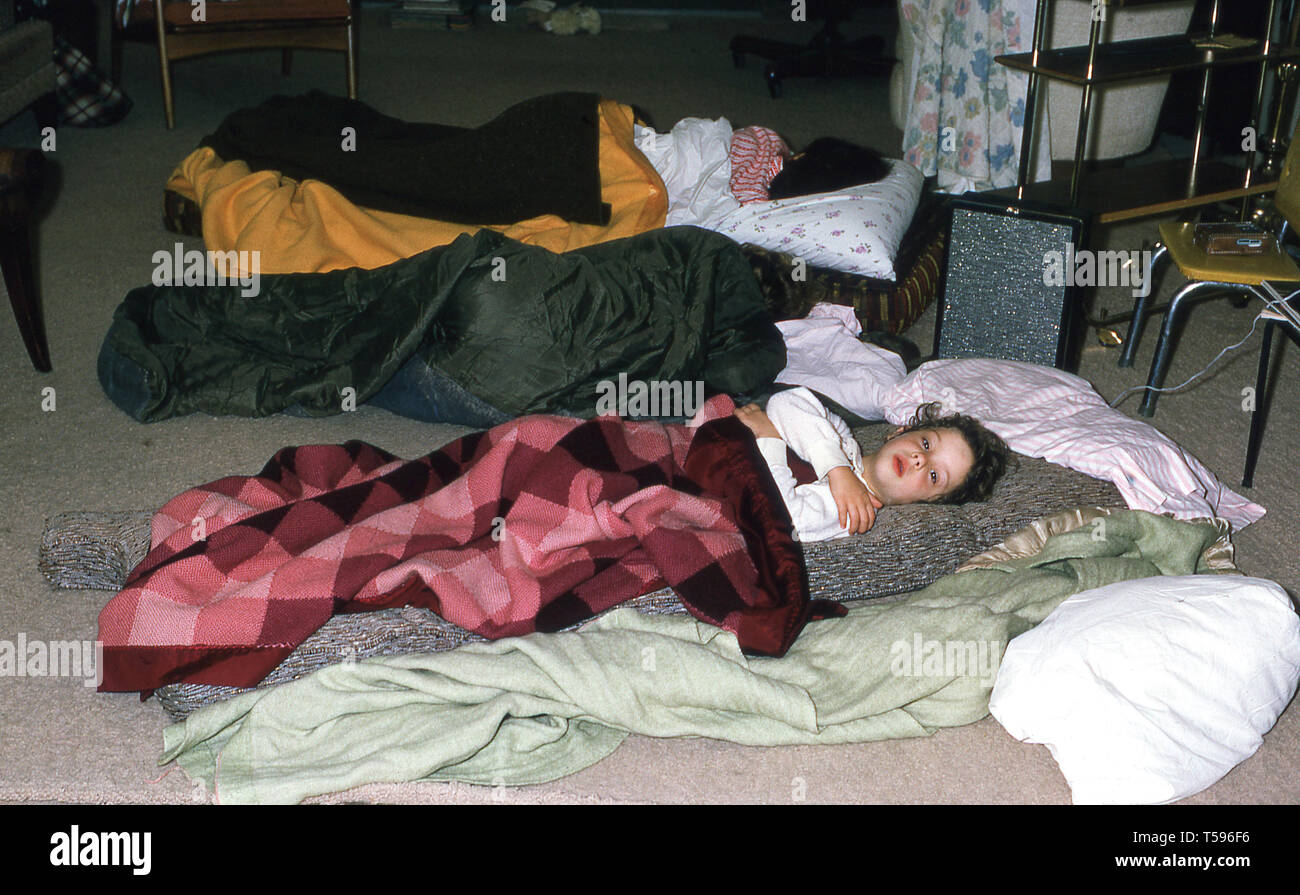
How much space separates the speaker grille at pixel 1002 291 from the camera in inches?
91.5

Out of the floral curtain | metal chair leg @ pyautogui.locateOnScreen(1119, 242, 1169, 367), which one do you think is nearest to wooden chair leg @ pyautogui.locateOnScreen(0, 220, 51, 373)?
metal chair leg @ pyautogui.locateOnScreen(1119, 242, 1169, 367)

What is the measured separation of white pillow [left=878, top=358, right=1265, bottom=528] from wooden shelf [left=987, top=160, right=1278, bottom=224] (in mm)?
466

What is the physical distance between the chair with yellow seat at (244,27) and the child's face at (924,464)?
2.96 m

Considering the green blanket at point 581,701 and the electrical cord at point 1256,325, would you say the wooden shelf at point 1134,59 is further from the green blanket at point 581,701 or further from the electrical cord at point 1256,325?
the green blanket at point 581,701

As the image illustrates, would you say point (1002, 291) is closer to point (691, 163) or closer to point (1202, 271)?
point (1202, 271)

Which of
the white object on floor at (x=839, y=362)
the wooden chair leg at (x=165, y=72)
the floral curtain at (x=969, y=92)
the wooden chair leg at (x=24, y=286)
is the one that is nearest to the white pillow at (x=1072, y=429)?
the white object on floor at (x=839, y=362)

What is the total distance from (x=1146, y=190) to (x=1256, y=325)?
0.51 meters

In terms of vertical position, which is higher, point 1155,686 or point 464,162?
point 464,162

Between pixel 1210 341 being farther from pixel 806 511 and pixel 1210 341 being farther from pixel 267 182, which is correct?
pixel 267 182

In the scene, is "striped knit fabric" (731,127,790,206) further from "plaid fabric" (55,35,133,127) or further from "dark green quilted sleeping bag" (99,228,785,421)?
"plaid fabric" (55,35,133,127)

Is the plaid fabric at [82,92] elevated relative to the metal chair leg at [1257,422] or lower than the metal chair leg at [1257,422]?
elevated

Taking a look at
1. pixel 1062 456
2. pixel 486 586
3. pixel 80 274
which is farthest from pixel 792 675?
pixel 80 274

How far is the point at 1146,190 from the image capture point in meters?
2.59

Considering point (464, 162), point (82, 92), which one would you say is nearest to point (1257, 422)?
point (464, 162)
